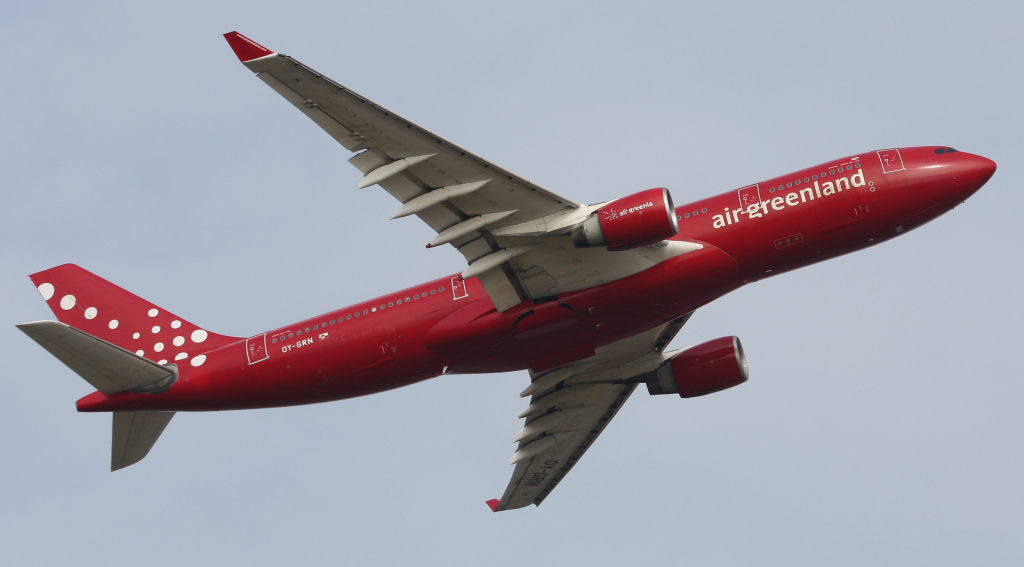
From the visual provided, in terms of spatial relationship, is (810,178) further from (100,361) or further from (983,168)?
(100,361)

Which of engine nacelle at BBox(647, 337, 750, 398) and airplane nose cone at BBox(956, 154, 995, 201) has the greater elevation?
airplane nose cone at BBox(956, 154, 995, 201)

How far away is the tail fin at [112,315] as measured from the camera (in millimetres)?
41156

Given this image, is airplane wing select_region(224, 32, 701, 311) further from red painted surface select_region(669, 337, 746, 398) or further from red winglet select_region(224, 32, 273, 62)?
red painted surface select_region(669, 337, 746, 398)

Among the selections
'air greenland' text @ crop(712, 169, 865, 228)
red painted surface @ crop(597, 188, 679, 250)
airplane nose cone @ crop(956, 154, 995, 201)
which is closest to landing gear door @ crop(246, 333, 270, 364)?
red painted surface @ crop(597, 188, 679, 250)

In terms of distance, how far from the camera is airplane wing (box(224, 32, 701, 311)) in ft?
99.2

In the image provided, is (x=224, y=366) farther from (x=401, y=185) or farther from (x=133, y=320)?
(x=401, y=185)

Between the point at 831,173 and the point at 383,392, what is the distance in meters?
18.0

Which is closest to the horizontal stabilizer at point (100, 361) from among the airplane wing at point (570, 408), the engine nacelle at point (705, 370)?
the airplane wing at point (570, 408)

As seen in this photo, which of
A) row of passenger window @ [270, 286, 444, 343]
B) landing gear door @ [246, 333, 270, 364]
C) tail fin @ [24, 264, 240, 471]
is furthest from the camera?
landing gear door @ [246, 333, 270, 364]

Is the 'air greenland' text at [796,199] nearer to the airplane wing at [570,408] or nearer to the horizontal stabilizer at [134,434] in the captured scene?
the airplane wing at [570,408]

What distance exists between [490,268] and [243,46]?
11.0 m

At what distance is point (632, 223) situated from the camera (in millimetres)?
33000

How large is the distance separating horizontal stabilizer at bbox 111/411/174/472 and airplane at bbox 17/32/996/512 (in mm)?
55

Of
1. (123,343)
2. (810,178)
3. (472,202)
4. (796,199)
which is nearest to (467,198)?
(472,202)
